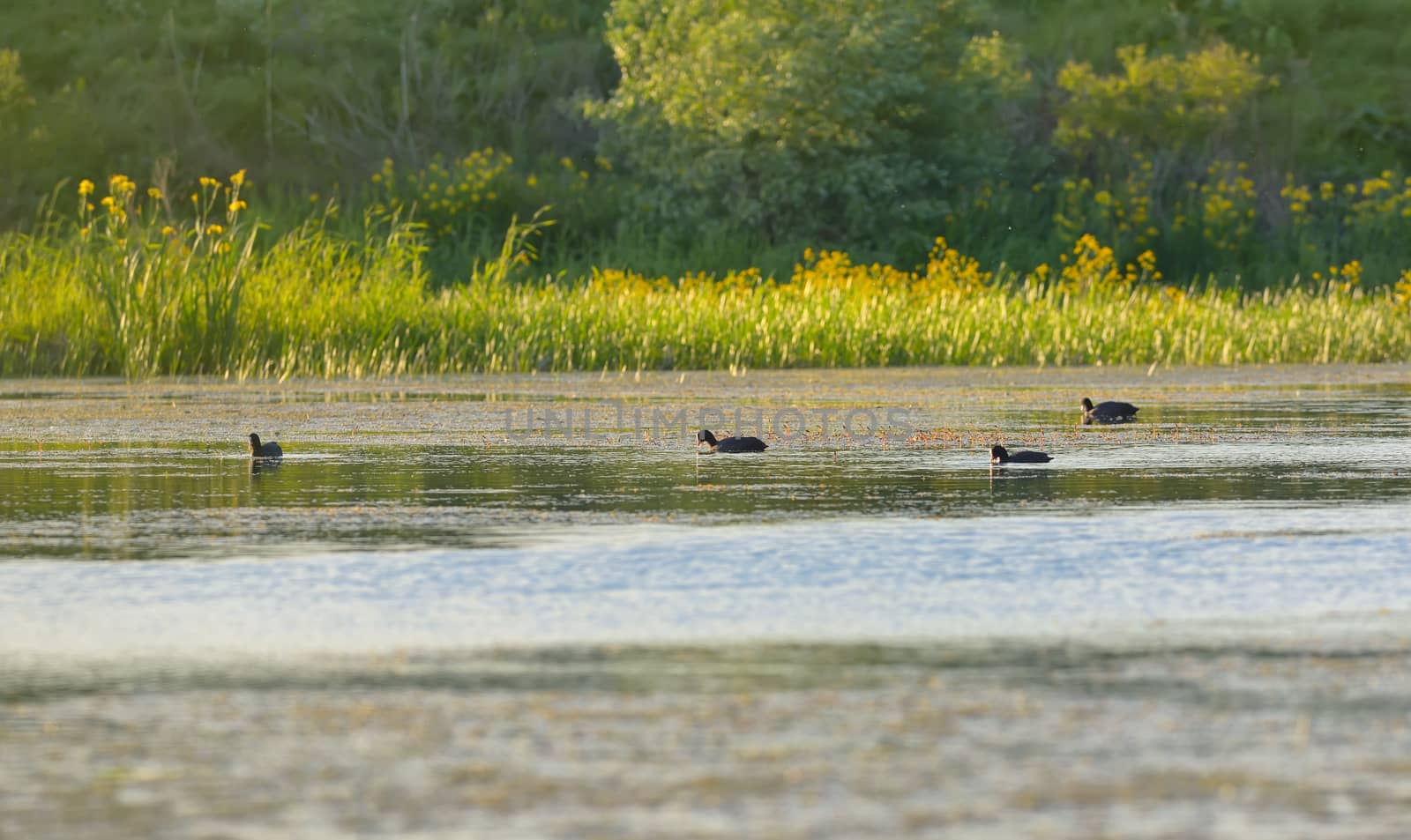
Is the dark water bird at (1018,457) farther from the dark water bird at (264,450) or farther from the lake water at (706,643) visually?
the dark water bird at (264,450)

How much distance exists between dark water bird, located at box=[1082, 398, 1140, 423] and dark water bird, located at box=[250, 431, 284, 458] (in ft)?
18.2

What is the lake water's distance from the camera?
4.94 m

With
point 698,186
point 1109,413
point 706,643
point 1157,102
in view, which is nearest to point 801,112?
point 698,186

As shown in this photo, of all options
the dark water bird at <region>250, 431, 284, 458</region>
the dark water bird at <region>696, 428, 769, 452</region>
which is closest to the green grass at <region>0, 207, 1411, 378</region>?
the dark water bird at <region>250, 431, 284, 458</region>

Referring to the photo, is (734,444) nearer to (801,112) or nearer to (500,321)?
(500,321)

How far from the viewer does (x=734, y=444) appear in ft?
43.5

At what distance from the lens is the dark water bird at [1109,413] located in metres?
15.8

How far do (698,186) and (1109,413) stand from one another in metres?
22.9

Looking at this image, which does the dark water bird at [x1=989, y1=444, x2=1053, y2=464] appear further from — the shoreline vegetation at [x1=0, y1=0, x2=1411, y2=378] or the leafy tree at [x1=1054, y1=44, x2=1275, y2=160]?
the leafy tree at [x1=1054, y1=44, x2=1275, y2=160]

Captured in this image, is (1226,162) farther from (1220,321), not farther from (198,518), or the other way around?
(198,518)

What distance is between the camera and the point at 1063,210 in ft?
136

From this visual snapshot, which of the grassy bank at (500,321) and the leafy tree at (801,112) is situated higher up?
the leafy tree at (801,112)

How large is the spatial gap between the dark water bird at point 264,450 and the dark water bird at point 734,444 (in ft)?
7.53

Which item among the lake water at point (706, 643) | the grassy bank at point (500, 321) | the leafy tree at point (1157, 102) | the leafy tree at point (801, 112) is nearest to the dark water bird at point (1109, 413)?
the lake water at point (706, 643)
